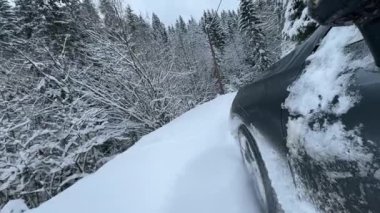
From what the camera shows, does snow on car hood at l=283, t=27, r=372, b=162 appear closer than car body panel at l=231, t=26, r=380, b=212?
No

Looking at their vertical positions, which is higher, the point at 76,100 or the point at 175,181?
the point at 76,100

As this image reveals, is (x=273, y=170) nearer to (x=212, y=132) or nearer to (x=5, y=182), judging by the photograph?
(x=212, y=132)

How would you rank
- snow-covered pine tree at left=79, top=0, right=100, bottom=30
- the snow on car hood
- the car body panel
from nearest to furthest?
the car body panel, the snow on car hood, snow-covered pine tree at left=79, top=0, right=100, bottom=30

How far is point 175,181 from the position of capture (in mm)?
3609

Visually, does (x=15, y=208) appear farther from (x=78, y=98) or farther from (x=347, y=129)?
(x=347, y=129)

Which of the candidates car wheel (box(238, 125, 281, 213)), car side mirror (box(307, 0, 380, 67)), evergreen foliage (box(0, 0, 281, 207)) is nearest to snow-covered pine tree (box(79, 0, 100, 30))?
evergreen foliage (box(0, 0, 281, 207))

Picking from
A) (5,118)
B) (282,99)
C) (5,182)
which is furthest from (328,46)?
(5,118)

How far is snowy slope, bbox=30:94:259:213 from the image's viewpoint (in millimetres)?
3057

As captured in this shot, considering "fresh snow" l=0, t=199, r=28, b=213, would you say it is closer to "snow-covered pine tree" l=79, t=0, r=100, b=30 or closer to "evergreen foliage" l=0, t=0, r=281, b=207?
"evergreen foliage" l=0, t=0, r=281, b=207

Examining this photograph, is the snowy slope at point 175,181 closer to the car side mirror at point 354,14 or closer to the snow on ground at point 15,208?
the snow on ground at point 15,208

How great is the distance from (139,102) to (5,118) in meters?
3.99

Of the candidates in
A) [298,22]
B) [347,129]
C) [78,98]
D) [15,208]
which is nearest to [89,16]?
[78,98]

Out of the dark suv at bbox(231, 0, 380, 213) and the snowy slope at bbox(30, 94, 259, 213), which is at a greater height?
the dark suv at bbox(231, 0, 380, 213)

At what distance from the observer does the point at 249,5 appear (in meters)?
31.4
